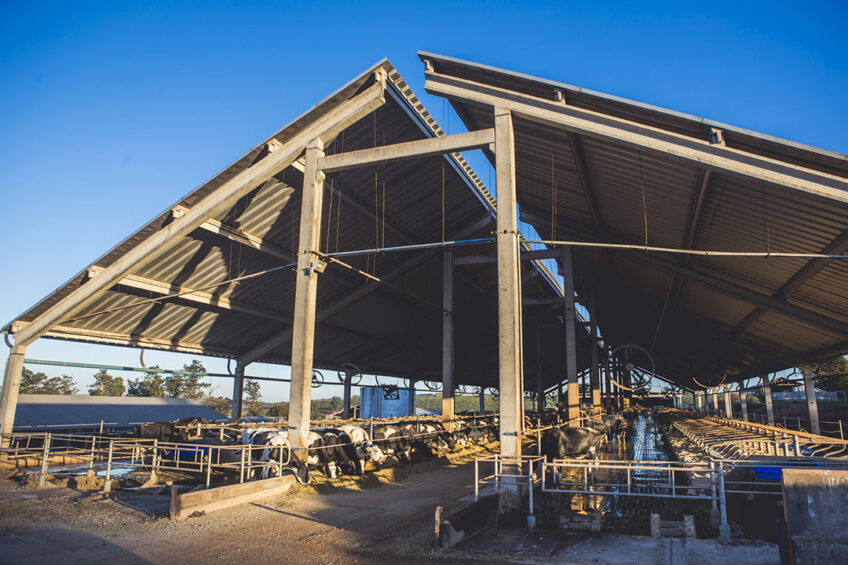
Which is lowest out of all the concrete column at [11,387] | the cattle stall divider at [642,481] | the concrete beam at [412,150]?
the cattle stall divider at [642,481]

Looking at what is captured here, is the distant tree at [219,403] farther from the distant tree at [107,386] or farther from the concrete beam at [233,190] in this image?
the concrete beam at [233,190]

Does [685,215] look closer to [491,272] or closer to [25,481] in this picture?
[491,272]

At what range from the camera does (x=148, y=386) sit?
66688mm

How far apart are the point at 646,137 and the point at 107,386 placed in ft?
242

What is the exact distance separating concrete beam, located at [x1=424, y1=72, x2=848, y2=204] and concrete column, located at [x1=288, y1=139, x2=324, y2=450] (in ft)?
16.3

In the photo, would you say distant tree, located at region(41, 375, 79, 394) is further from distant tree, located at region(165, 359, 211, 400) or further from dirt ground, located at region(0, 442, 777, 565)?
dirt ground, located at region(0, 442, 777, 565)

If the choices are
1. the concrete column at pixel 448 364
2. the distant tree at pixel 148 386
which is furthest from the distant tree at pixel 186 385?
the concrete column at pixel 448 364

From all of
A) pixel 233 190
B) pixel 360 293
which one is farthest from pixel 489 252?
pixel 233 190

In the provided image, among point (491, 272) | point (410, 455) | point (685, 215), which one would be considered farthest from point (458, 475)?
point (491, 272)

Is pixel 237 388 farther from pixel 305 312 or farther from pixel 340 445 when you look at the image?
pixel 340 445

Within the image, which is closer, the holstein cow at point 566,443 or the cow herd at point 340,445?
the cow herd at point 340,445

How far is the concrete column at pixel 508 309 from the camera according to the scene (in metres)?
13.2

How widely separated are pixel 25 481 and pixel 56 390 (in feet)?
215

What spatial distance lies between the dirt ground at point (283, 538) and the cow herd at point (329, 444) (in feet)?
6.94
